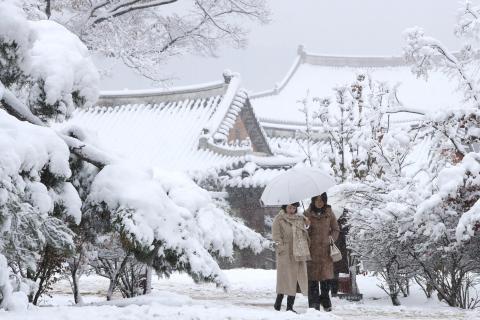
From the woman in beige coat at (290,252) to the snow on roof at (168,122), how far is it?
11278mm

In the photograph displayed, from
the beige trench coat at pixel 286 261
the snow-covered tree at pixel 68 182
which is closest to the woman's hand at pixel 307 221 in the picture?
the beige trench coat at pixel 286 261

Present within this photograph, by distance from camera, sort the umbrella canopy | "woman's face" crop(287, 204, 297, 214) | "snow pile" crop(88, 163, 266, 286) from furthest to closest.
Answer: the umbrella canopy, "woman's face" crop(287, 204, 297, 214), "snow pile" crop(88, 163, 266, 286)

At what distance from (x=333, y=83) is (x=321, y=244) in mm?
33027

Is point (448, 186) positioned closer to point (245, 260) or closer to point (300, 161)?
point (300, 161)

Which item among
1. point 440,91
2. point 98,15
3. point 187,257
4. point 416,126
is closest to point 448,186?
point 416,126

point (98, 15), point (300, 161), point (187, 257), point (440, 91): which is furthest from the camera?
point (440, 91)

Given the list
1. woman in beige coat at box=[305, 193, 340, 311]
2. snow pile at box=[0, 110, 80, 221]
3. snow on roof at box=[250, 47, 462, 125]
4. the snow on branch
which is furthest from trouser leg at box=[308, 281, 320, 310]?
snow on roof at box=[250, 47, 462, 125]

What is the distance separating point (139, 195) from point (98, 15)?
781cm

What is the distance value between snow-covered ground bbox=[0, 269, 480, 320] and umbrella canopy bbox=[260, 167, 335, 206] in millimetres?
1338

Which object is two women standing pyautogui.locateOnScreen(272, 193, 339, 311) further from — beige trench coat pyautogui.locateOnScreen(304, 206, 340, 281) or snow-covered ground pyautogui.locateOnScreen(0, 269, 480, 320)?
snow-covered ground pyautogui.locateOnScreen(0, 269, 480, 320)

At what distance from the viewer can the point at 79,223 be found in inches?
213

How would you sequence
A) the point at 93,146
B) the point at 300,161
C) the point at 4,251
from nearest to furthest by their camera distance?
the point at 4,251, the point at 93,146, the point at 300,161

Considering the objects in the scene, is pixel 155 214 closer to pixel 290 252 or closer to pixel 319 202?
pixel 290 252

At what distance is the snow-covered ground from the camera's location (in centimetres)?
573
